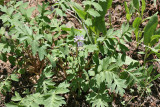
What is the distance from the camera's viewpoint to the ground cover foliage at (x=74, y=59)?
212 centimetres

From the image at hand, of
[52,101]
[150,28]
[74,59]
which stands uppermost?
[150,28]

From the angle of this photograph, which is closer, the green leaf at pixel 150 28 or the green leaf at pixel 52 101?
the green leaf at pixel 52 101

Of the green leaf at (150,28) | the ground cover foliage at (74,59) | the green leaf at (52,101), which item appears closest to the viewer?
the green leaf at (52,101)

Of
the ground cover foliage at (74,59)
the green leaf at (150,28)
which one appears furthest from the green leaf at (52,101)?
the green leaf at (150,28)

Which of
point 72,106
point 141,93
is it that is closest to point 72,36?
point 72,106

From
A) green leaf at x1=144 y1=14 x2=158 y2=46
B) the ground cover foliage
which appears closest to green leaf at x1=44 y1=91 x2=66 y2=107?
the ground cover foliage

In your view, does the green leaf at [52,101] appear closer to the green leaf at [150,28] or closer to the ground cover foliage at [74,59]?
the ground cover foliage at [74,59]

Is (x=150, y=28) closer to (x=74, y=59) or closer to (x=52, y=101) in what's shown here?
(x=74, y=59)

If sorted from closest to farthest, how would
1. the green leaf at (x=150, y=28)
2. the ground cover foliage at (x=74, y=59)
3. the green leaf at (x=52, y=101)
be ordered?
the green leaf at (x=52, y=101) < the ground cover foliage at (x=74, y=59) < the green leaf at (x=150, y=28)

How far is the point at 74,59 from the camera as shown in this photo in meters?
2.72

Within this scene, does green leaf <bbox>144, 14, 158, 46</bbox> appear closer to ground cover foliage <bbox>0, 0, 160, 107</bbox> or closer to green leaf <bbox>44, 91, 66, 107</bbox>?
ground cover foliage <bbox>0, 0, 160, 107</bbox>

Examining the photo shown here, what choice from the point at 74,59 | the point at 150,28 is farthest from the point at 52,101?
the point at 150,28

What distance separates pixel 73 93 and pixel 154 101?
1.22m

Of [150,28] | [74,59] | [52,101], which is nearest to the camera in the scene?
[52,101]
